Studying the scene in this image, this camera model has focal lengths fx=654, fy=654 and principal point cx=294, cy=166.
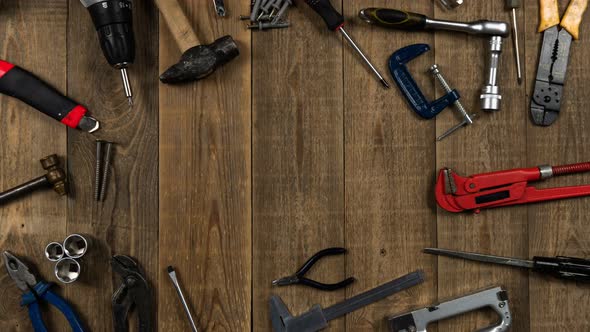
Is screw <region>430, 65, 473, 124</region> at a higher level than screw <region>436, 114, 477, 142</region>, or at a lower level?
higher

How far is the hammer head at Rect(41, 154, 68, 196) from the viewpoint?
162 centimetres

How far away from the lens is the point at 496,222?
1.66 metres

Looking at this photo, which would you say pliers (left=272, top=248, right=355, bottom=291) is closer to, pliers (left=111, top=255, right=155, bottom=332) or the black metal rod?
pliers (left=111, top=255, right=155, bottom=332)

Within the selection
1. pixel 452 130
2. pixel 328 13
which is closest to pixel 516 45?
pixel 452 130

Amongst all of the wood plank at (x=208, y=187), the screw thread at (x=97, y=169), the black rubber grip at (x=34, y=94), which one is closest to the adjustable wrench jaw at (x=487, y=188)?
the wood plank at (x=208, y=187)

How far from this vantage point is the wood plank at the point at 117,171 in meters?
1.66

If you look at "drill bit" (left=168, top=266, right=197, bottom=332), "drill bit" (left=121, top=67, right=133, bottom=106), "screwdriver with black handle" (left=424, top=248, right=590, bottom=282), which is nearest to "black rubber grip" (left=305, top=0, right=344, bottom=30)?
"drill bit" (left=121, top=67, right=133, bottom=106)

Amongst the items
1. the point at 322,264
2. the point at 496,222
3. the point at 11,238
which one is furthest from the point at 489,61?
the point at 11,238

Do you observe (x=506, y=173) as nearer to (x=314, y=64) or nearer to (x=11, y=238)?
(x=314, y=64)

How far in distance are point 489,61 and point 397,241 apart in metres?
0.51

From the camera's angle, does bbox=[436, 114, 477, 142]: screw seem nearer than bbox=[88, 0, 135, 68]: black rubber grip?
No

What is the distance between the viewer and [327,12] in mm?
1593

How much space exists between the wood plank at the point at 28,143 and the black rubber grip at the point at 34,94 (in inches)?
2.2

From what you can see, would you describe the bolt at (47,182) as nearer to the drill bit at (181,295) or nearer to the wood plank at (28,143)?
the wood plank at (28,143)
